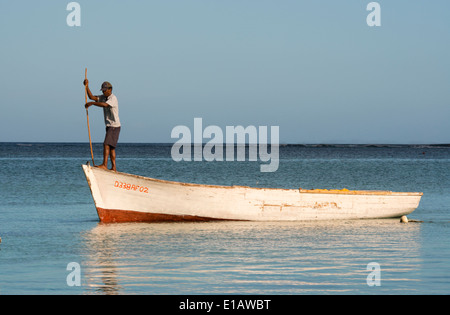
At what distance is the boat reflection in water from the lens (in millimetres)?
9180

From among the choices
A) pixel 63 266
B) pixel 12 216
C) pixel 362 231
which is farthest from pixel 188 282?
pixel 12 216

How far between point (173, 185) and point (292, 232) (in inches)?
112

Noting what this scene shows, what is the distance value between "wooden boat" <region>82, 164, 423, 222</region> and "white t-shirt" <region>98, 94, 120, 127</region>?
1.16 metres

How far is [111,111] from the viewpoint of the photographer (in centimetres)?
1448

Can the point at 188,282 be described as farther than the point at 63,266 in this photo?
No

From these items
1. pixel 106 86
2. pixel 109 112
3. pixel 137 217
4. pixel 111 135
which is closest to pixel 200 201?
pixel 137 217

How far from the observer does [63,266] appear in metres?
10.6

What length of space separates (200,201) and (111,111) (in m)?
2.93

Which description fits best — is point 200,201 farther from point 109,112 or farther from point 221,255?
point 221,255

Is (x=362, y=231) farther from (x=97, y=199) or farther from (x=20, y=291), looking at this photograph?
(x=20, y=291)

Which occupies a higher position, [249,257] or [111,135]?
[111,135]

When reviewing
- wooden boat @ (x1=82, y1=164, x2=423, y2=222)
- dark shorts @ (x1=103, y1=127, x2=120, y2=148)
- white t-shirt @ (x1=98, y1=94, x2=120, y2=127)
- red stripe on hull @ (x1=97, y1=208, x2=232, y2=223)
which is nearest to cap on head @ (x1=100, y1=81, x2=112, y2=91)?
white t-shirt @ (x1=98, y1=94, x2=120, y2=127)

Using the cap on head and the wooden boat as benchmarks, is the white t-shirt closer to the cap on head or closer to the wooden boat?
the cap on head
